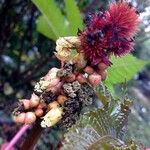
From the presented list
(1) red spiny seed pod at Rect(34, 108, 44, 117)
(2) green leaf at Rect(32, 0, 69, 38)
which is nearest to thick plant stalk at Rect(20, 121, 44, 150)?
(1) red spiny seed pod at Rect(34, 108, 44, 117)

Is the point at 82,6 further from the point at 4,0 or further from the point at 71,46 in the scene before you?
the point at 71,46

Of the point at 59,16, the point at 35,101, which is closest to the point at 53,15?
the point at 59,16

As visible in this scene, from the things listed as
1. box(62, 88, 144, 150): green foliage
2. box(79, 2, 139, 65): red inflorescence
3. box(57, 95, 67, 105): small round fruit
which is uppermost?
box(79, 2, 139, 65): red inflorescence

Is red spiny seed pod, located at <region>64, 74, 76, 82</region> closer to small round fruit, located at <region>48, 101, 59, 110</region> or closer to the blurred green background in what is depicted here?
small round fruit, located at <region>48, 101, 59, 110</region>

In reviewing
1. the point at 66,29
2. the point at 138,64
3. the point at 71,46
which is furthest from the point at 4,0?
the point at 71,46

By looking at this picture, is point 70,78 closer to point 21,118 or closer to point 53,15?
point 21,118

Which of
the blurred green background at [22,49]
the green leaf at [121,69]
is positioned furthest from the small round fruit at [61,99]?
the blurred green background at [22,49]

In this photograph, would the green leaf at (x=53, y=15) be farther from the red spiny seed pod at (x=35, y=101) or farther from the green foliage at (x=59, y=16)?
the red spiny seed pod at (x=35, y=101)
